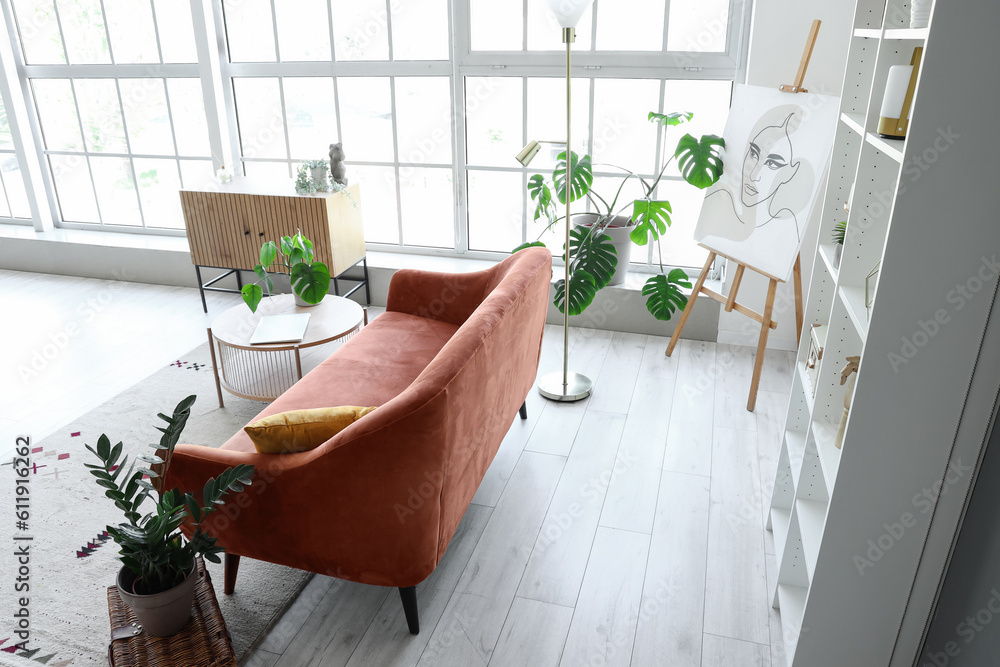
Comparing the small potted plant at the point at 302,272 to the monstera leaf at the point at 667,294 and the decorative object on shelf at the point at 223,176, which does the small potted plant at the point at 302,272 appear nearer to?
the decorative object on shelf at the point at 223,176

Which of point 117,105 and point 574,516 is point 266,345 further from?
point 117,105

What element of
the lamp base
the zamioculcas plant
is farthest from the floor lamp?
the zamioculcas plant

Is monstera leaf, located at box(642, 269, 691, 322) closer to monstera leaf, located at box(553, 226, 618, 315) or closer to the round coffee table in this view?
monstera leaf, located at box(553, 226, 618, 315)

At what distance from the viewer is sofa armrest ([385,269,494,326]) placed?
3291 mm

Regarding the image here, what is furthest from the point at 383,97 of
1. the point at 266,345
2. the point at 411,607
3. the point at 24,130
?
the point at 411,607

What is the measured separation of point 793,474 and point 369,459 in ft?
4.67

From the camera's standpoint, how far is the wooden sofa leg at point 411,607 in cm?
211

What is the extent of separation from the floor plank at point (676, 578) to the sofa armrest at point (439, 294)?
118 centimetres

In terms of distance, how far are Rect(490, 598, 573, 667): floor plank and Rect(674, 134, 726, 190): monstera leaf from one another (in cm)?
228

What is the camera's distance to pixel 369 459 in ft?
6.11

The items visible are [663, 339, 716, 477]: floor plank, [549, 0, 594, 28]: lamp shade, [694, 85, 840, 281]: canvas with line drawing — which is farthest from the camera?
[694, 85, 840, 281]: canvas with line drawing

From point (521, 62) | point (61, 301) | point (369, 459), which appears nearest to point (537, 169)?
point (521, 62)

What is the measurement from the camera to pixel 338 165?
14.8 feet

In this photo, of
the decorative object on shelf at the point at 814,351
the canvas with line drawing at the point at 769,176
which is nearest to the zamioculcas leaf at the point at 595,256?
the canvas with line drawing at the point at 769,176
